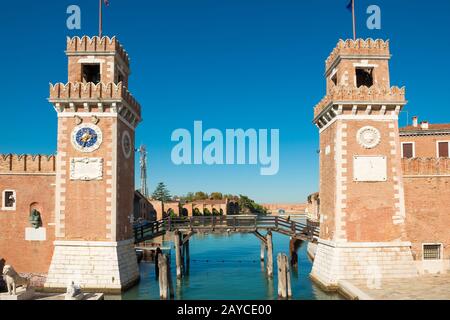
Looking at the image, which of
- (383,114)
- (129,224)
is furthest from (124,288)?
(383,114)

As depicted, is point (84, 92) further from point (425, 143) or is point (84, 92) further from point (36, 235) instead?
point (425, 143)

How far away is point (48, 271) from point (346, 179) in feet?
56.3

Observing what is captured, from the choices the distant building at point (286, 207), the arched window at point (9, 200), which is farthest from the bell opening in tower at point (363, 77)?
the distant building at point (286, 207)

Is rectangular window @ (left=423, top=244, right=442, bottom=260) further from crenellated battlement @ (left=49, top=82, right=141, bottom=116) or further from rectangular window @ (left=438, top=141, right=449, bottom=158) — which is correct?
crenellated battlement @ (left=49, top=82, right=141, bottom=116)

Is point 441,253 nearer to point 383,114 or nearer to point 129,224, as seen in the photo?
point 383,114

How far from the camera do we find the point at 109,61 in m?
24.0

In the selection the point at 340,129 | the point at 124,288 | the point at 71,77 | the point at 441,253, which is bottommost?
the point at 124,288

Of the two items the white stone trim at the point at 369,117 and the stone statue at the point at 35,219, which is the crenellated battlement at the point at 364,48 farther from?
the stone statue at the point at 35,219

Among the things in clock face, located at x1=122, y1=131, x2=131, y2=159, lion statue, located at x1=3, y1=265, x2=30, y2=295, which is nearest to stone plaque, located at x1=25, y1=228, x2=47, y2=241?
lion statue, located at x1=3, y1=265, x2=30, y2=295

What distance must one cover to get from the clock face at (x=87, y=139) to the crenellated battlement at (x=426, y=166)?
1720 centimetres

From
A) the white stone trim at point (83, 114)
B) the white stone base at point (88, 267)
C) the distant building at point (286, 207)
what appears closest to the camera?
the white stone base at point (88, 267)

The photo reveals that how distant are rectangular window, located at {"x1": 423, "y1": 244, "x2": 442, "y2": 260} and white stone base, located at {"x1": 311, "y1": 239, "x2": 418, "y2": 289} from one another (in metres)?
1.94

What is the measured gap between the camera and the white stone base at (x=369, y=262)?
2183 centimetres

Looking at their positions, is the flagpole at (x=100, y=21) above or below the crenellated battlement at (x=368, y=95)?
above
